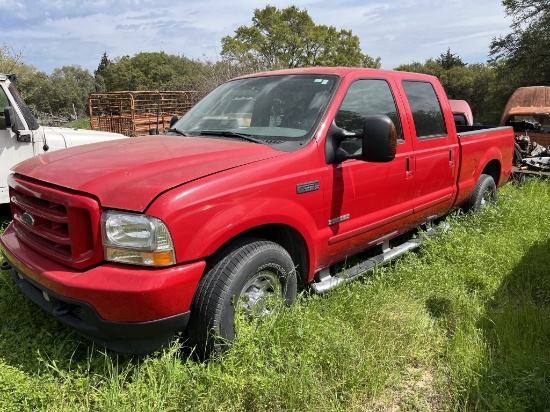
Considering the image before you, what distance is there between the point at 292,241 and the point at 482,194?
3.40m

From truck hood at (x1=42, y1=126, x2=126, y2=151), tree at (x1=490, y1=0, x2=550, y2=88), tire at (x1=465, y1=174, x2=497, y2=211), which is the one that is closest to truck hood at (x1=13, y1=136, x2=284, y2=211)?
truck hood at (x1=42, y1=126, x2=126, y2=151)

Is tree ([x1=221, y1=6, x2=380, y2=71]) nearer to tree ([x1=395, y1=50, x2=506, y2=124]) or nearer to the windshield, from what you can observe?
tree ([x1=395, y1=50, x2=506, y2=124])

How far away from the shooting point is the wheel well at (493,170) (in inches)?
229

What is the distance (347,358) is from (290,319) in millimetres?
421

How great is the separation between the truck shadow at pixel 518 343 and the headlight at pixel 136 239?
194 cm

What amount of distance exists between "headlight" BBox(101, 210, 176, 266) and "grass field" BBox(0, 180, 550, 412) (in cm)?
60

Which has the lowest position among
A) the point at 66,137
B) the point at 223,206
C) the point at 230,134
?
the point at 223,206

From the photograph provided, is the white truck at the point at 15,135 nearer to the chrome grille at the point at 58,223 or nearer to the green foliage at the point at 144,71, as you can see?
the chrome grille at the point at 58,223

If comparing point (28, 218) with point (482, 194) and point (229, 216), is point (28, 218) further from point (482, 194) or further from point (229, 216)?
point (482, 194)

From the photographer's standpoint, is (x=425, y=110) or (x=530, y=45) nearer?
(x=425, y=110)

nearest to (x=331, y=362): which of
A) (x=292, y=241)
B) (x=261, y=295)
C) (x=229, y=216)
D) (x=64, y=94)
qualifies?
(x=261, y=295)

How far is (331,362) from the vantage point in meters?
2.71

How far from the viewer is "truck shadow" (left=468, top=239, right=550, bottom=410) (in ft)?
8.32

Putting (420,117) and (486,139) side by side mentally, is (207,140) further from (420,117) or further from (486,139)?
(486,139)
